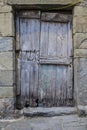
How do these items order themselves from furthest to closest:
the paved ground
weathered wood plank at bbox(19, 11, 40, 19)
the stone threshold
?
1. weathered wood plank at bbox(19, 11, 40, 19)
2. the stone threshold
3. the paved ground

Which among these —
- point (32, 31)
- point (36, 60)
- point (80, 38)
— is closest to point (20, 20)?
point (32, 31)

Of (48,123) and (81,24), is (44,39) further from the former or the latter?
(48,123)

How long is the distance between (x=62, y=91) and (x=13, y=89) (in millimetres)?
1025

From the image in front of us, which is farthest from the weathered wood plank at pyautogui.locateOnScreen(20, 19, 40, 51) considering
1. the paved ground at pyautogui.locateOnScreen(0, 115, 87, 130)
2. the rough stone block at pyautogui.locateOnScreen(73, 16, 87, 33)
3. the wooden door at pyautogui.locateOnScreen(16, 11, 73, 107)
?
the paved ground at pyautogui.locateOnScreen(0, 115, 87, 130)

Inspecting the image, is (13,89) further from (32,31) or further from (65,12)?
(65,12)

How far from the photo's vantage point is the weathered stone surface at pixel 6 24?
6.16m

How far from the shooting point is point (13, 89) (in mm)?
6191

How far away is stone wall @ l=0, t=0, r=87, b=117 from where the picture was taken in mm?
6141

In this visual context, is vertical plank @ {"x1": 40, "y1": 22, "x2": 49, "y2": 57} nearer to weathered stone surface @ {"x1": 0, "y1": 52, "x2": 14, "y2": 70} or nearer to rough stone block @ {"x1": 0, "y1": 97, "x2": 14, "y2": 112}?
weathered stone surface @ {"x1": 0, "y1": 52, "x2": 14, "y2": 70}

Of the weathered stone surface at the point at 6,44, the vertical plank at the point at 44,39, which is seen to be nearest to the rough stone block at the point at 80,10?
the vertical plank at the point at 44,39

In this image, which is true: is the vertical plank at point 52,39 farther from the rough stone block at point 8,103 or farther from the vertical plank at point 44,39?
the rough stone block at point 8,103

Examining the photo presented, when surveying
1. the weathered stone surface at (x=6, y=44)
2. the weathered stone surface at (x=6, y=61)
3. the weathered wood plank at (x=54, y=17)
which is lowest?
the weathered stone surface at (x=6, y=61)

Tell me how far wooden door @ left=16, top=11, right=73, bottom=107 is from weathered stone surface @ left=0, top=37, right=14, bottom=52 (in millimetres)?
292

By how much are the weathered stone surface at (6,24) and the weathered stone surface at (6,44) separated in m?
0.10
